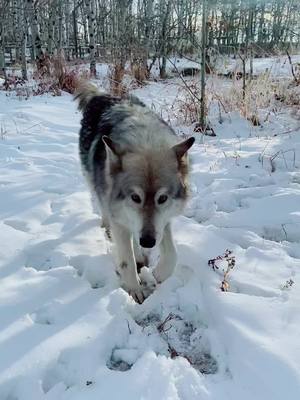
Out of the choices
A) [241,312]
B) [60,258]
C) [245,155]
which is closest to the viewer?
[241,312]

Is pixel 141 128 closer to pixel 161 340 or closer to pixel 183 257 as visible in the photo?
→ pixel 183 257

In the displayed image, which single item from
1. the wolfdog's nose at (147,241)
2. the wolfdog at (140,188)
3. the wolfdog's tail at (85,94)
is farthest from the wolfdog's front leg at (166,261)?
the wolfdog's tail at (85,94)

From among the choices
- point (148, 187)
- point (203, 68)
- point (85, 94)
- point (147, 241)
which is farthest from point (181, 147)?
point (203, 68)

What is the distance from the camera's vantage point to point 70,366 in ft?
7.16

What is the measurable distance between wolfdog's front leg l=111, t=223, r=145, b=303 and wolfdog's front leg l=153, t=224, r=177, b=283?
0.16 m

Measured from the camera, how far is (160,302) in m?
2.78

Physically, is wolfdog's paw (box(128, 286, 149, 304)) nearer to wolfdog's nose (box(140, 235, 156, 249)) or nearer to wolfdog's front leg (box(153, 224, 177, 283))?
wolfdog's front leg (box(153, 224, 177, 283))

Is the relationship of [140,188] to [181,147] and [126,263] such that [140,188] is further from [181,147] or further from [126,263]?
[126,263]

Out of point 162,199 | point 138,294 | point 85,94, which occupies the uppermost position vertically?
point 85,94

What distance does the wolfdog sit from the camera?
2.83 meters

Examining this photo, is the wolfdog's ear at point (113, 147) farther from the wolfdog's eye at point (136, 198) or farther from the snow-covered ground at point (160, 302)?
the snow-covered ground at point (160, 302)

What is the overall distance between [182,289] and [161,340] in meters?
0.52

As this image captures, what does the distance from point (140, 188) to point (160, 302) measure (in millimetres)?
746

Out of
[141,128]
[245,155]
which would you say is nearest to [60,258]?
[141,128]
